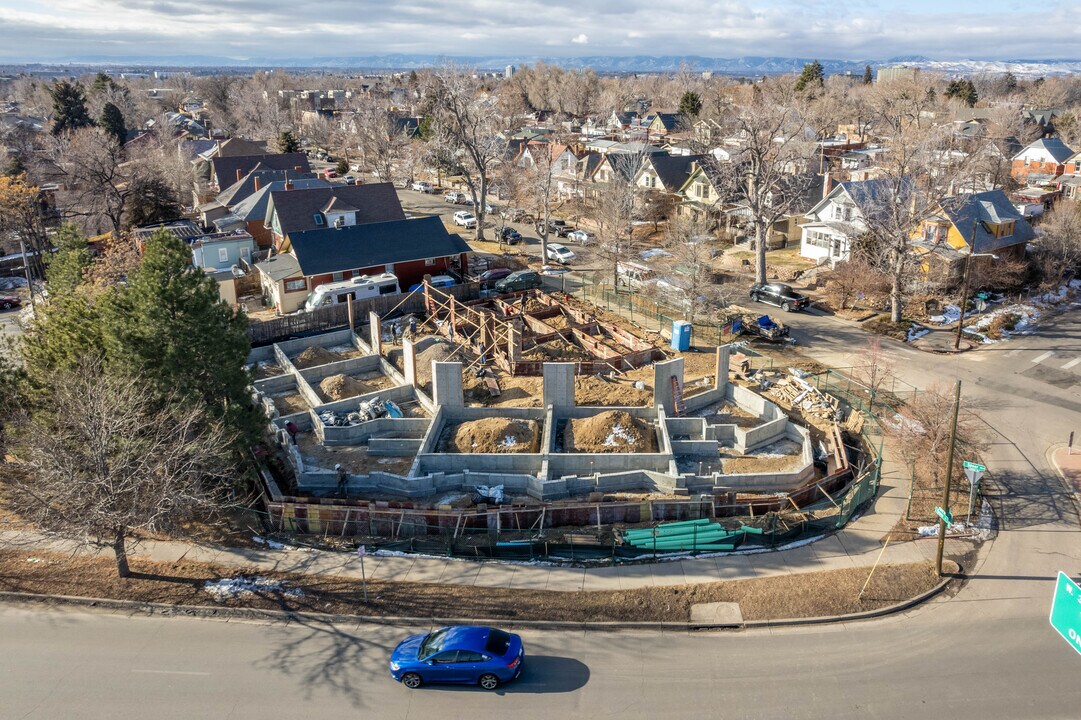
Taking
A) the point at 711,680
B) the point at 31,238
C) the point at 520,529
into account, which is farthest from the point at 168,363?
the point at 31,238

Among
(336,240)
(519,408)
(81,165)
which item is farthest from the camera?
(81,165)

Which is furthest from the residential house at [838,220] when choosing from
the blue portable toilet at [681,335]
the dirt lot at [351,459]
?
the dirt lot at [351,459]

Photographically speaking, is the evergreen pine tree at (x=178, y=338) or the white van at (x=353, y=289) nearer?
the evergreen pine tree at (x=178, y=338)

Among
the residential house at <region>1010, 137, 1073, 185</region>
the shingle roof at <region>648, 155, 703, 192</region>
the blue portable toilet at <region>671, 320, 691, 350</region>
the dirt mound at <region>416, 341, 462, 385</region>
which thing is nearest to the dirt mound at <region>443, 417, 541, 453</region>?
the dirt mound at <region>416, 341, 462, 385</region>

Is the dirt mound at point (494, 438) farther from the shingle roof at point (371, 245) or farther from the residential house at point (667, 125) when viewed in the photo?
the residential house at point (667, 125)

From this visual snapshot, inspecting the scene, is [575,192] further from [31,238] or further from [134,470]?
[134,470]
